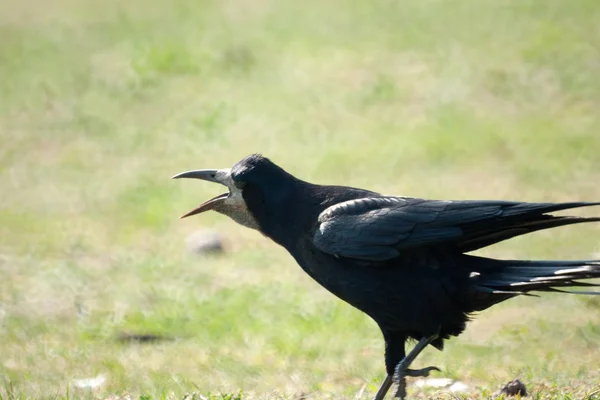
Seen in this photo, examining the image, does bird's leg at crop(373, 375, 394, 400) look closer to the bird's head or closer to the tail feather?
the tail feather

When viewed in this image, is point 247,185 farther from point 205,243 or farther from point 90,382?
point 205,243

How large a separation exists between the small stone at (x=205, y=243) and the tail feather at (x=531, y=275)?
4.54m

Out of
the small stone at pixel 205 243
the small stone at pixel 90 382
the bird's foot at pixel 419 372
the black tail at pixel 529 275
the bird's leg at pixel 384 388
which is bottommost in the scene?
Answer: the small stone at pixel 90 382

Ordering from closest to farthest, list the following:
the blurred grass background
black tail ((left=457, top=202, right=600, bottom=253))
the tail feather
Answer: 1. the tail feather
2. black tail ((left=457, top=202, right=600, bottom=253))
3. the blurred grass background

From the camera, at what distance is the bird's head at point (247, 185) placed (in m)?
5.76

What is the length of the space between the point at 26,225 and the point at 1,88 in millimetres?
4221

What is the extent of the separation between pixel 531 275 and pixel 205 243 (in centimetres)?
481

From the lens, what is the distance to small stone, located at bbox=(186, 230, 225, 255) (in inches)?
378

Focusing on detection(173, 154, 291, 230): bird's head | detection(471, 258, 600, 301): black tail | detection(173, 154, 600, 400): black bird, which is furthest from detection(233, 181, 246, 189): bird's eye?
detection(471, 258, 600, 301): black tail

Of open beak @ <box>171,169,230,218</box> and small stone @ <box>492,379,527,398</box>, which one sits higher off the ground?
open beak @ <box>171,169,230,218</box>

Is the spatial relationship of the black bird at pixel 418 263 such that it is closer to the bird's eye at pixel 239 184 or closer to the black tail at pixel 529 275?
the black tail at pixel 529 275

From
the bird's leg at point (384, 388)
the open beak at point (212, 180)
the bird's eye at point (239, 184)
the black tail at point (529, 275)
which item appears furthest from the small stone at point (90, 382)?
the black tail at point (529, 275)

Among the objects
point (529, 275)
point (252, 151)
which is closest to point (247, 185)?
point (529, 275)

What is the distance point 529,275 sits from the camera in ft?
17.3
